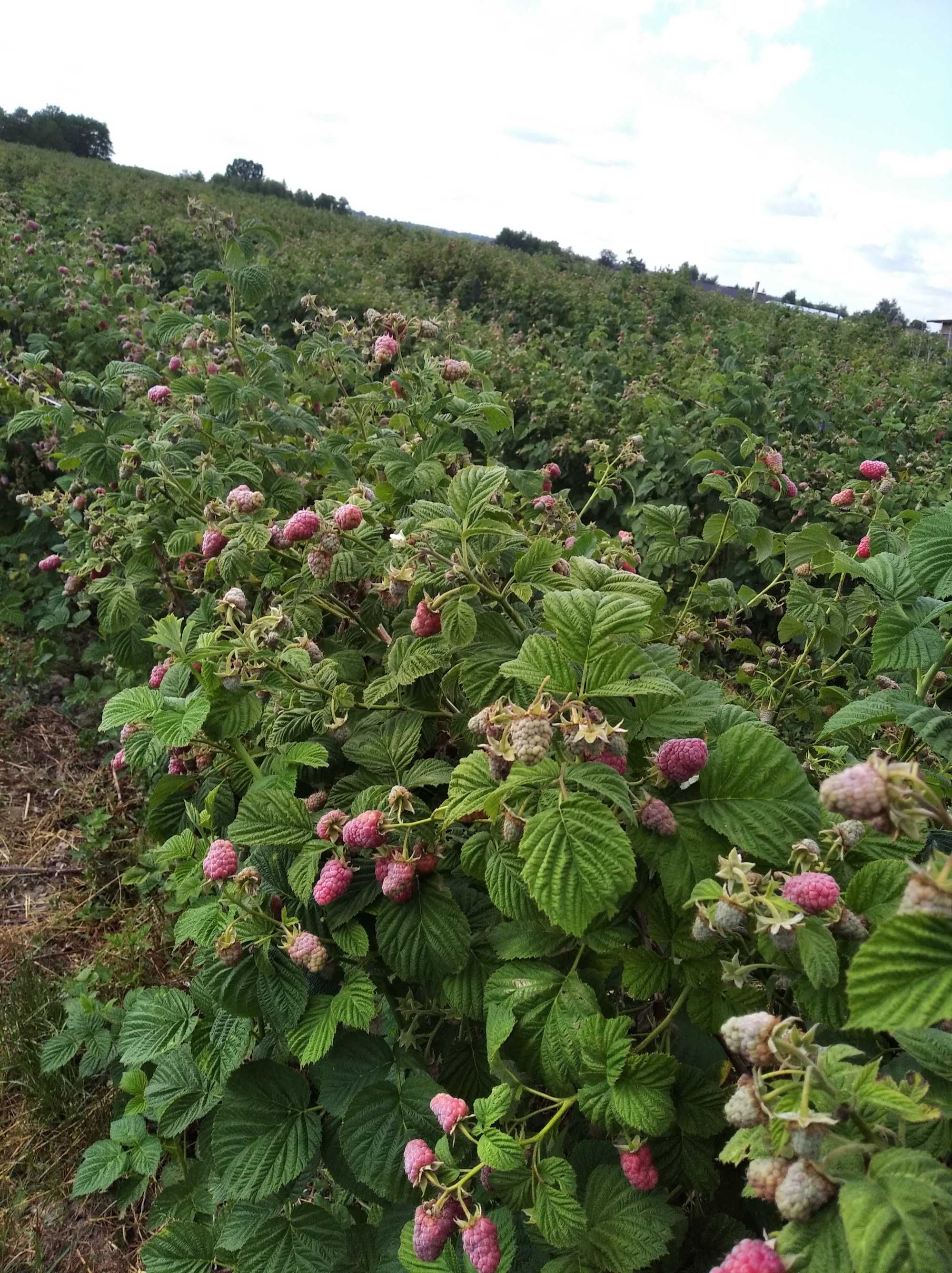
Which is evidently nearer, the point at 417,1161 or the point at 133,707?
the point at 417,1161

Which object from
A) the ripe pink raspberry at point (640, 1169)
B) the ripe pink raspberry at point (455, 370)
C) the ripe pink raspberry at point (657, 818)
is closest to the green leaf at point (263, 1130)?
the ripe pink raspberry at point (640, 1169)

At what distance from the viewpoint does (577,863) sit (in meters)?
0.75

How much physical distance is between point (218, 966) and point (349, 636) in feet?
2.03

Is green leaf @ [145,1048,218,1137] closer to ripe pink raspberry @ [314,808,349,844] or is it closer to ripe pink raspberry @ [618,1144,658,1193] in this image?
ripe pink raspberry @ [314,808,349,844]

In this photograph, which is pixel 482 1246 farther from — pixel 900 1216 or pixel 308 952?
pixel 900 1216

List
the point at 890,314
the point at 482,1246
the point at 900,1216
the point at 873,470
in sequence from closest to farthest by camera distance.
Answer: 1. the point at 900,1216
2. the point at 482,1246
3. the point at 873,470
4. the point at 890,314

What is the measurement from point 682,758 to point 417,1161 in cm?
52

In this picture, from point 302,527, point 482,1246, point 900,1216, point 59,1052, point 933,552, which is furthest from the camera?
point 59,1052

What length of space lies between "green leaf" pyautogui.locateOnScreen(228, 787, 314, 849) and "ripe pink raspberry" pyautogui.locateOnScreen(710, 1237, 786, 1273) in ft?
2.24

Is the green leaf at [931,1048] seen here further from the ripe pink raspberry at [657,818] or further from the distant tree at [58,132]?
the distant tree at [58,132]

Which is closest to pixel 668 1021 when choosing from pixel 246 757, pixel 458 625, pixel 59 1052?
pixel 458 625

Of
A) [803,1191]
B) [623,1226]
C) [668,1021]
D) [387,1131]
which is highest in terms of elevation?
[803,1191]

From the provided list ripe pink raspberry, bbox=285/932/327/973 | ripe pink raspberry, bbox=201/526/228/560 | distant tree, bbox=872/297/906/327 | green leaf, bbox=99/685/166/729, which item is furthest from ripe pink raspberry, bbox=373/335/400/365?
distant tree, bbox=872/297/906/327

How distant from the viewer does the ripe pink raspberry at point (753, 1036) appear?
1.98 ft
